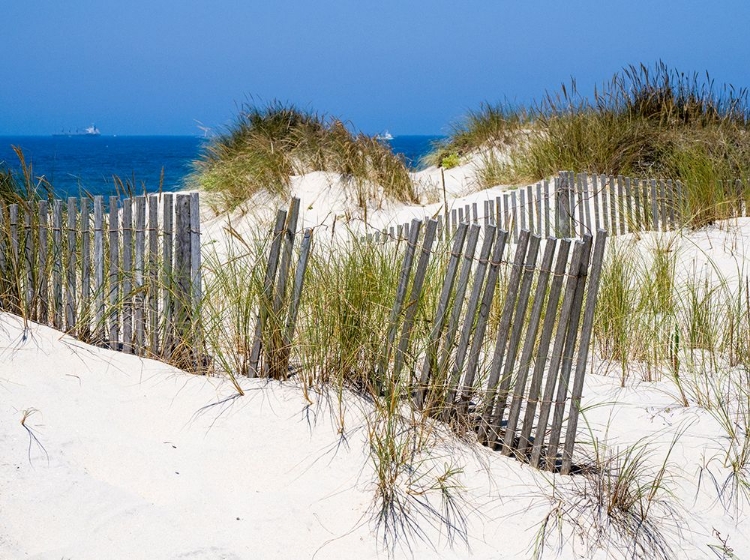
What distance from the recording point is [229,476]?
3.15 m

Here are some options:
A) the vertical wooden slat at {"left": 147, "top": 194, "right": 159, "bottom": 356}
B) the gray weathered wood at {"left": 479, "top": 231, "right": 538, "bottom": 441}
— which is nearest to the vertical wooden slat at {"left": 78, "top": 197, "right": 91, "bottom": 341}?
the vertical wooden slat at {"left": 147, "top": 194, "right": 159, "bottom": 356}

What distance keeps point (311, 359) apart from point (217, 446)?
0.63 m

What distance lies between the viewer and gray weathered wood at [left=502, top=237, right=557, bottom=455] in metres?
3.32

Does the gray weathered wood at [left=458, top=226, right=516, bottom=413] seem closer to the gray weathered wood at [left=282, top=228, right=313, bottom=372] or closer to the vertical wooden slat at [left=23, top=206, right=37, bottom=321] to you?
the gray weathered wood at [left=282, top=228, right=313, bottom=372]

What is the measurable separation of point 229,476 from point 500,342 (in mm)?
1322

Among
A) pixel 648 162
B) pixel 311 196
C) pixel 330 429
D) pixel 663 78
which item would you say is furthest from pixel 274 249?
pixel 663 78

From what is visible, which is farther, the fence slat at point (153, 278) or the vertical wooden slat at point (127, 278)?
the vertical wooden slat at point (127, 278)

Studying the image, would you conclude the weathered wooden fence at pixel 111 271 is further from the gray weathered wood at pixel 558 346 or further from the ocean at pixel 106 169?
the gray weathered wood at pixel 558 346

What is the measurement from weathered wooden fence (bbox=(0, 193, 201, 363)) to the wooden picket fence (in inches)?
23.7

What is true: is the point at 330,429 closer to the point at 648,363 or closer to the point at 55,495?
the point at 55,495

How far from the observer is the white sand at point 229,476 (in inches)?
111

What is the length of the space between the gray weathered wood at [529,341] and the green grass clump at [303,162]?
6.45m

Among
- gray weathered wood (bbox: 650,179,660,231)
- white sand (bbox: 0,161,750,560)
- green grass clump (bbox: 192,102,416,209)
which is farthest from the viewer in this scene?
green grass clump (bbox: 192,102,416,209)

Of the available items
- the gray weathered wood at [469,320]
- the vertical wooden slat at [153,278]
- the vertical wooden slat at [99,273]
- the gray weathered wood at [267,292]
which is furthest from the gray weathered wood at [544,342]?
the vertical wooden slat at [99,273]
